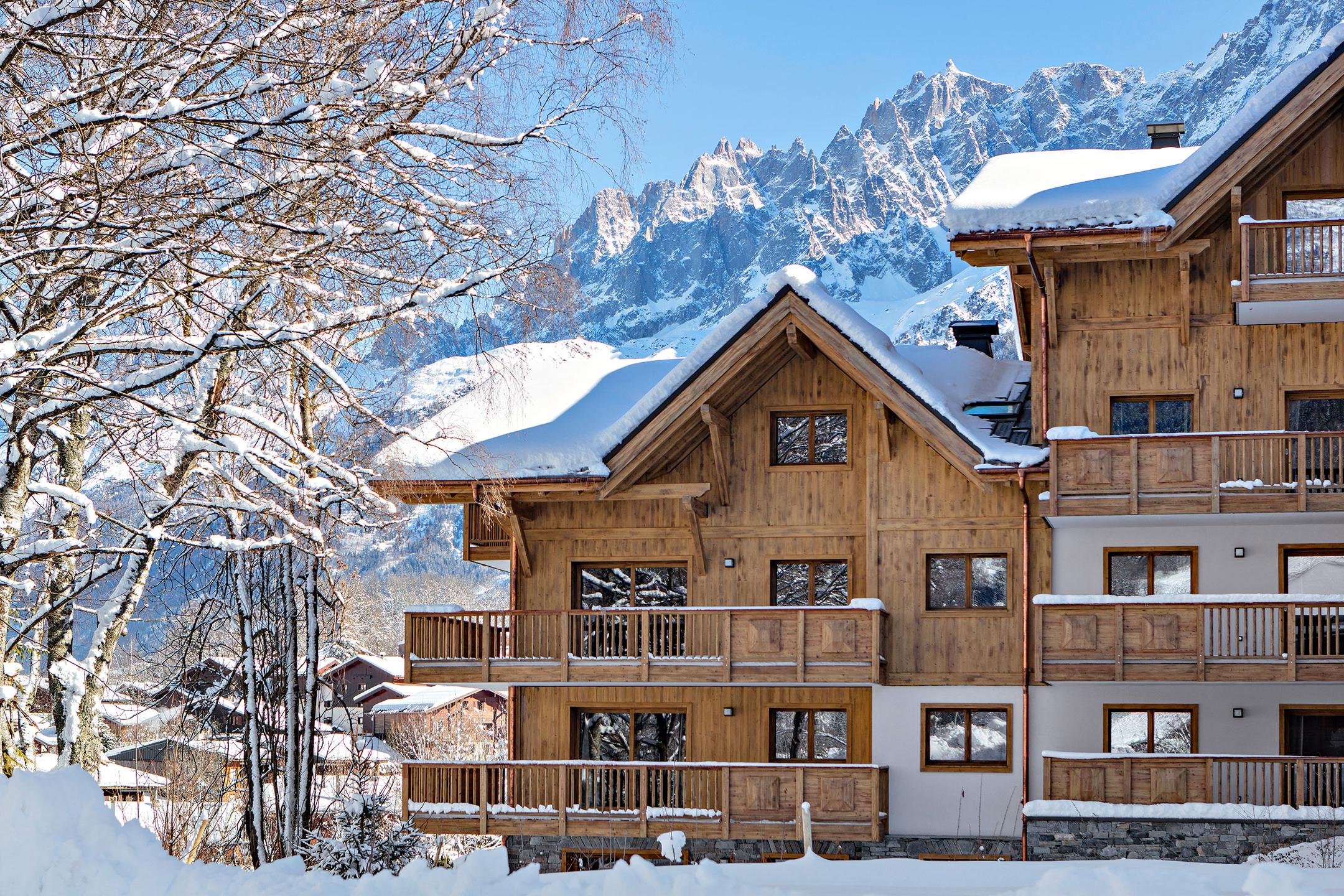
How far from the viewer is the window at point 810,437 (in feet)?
75.8

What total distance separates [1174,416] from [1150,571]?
242cm

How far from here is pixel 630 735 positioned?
75.8ft

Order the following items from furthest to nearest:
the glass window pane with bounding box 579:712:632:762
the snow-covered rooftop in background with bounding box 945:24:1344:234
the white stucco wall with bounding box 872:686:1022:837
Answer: the glass window pane with bounding box 579:712:632:762 < the white stucco wall with bounding box 872:686:1022:837 < the snow-covered rooftop in background with bounding box 945:24:1344:234

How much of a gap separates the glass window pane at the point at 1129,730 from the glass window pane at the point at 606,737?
7.57m

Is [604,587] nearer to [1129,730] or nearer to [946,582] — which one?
[946,582]

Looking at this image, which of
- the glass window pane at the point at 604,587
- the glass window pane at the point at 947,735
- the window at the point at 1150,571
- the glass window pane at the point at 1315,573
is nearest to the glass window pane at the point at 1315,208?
the glass window pane at the point at 1315,573

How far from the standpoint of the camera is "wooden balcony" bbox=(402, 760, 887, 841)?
2042 cm

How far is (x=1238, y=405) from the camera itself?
21328 mm

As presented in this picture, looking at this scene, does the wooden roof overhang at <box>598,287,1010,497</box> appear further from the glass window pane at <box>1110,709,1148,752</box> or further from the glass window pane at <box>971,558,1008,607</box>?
the glass window pane at <box>1110,709,1148,752</box>

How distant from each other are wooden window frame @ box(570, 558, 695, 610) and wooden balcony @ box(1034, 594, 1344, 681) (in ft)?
19.4

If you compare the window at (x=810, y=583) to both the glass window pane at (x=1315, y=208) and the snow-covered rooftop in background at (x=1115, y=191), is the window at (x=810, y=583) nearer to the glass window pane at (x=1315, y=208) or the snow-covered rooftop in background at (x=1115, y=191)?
the snow-covered rooftop in background at (x=1115, y=191)

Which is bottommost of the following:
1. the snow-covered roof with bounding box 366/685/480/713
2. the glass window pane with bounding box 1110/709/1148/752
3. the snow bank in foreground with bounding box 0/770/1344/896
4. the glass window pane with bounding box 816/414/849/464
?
the snow-covered roof with bounding box 366/685/480/713

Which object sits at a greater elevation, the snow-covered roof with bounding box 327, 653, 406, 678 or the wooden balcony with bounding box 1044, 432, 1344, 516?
the wooden balcony with bounding box 1044, 432, 1344, 516

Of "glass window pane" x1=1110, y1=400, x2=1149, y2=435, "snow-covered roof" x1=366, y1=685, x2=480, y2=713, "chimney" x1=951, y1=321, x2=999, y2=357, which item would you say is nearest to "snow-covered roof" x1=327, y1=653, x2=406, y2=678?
"snow-covered roof" x1=366, y1=685, x2=480, y2=713
